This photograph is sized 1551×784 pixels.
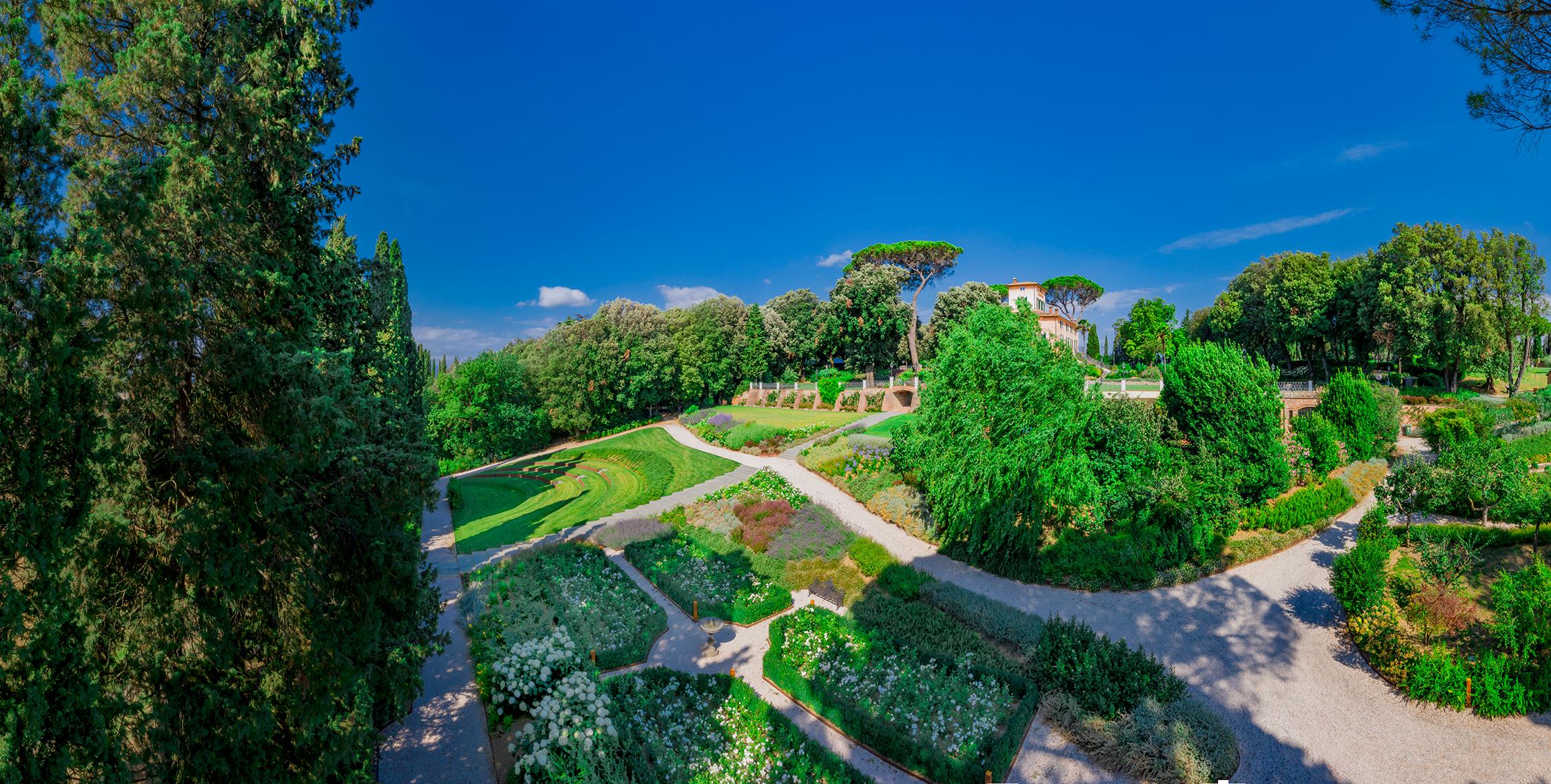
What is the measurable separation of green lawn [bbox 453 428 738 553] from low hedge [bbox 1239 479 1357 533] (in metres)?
18.9

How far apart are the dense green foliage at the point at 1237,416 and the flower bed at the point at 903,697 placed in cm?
1097

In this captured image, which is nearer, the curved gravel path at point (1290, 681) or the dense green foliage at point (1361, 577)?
the curved gravel path at point (1290, 681)

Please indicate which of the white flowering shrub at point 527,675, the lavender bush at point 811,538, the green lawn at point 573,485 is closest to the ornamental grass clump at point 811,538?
the lavender bush at point 811,538

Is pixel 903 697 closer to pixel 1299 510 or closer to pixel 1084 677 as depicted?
pixel 1084 677

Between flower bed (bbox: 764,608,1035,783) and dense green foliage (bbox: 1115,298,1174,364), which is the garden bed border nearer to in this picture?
flower bed (bbox: 764,608,1035,783)

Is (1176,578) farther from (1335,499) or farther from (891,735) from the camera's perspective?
(891,735)

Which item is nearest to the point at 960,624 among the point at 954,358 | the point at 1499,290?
the point at 954,358

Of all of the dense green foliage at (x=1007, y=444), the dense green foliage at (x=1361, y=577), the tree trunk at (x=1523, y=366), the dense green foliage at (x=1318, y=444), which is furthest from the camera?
the tree trunk at (x=1523, y=366)

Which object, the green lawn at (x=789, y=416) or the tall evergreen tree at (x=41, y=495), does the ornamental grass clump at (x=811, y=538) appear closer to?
the tall evergreen tree at (x=41, y=495)

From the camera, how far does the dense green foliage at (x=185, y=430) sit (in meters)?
4.34

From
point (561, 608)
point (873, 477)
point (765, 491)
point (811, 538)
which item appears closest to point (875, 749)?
point (561, 608)

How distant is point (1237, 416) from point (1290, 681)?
846cm

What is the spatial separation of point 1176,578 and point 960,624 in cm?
584

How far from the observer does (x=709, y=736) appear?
28.8 feet
